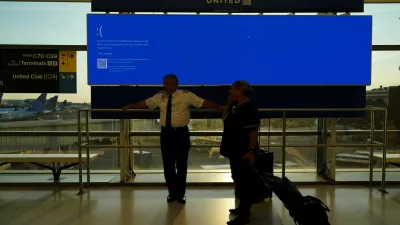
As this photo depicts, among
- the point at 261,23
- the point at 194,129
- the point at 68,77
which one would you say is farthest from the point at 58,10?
the point at 261,23

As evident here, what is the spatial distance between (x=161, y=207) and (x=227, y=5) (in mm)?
2829

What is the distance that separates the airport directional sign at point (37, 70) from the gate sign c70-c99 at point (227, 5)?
37.3 inches

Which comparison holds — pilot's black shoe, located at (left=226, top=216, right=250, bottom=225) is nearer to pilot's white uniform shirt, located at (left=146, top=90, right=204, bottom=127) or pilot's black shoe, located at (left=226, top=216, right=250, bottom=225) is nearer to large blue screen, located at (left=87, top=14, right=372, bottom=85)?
pilot's white uniform shirt, located at (left=146, top=90, right=204, bottom=127)

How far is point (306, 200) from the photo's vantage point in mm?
3119

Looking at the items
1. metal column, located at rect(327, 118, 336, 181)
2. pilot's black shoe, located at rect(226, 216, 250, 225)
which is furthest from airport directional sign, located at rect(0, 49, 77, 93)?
metal column, located at rect(327, 118, 336, 181)

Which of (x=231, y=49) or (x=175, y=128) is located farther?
(x=231, y=49)

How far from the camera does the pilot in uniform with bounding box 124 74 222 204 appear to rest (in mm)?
4176

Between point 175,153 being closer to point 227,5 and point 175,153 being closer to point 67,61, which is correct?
point 227,5

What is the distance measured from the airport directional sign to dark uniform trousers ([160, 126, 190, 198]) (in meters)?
1.94

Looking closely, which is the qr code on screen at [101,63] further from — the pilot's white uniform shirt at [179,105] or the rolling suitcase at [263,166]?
the rolling suitcase at [263,166]

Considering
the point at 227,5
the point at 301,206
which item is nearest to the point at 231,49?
the point at 227,5

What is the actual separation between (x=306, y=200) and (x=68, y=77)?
12.5 ft

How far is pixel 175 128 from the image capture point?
4188mm

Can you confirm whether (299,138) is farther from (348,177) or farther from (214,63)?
(214,63)
